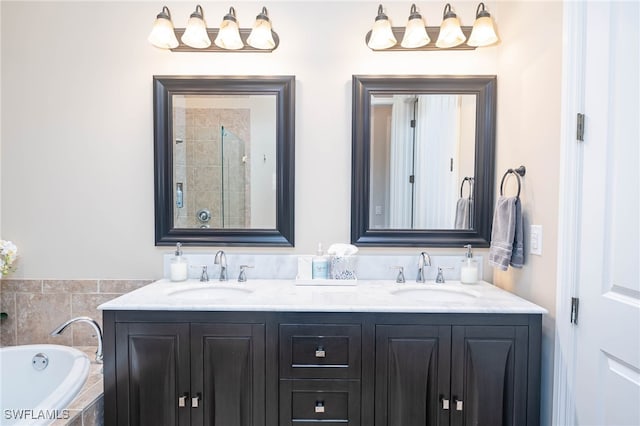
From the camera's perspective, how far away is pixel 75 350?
5.82 ft

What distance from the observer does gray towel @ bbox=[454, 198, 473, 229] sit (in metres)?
1.85

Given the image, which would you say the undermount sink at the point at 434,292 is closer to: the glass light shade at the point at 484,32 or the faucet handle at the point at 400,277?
the faucet handle at the point at 400,277

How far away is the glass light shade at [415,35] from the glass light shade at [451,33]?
0.08 m

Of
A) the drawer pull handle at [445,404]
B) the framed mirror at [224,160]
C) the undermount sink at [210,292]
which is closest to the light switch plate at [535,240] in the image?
the drawer pull handle at [445,404]

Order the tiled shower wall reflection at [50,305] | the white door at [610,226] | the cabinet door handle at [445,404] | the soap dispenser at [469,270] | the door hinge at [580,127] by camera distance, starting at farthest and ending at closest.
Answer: the tiled shower wall reflection at [50,305] → the soap dispenser at [469,270] → the cabinet door handle at [445,404] → the door hinge at [580,127] → the white door at [610,226]

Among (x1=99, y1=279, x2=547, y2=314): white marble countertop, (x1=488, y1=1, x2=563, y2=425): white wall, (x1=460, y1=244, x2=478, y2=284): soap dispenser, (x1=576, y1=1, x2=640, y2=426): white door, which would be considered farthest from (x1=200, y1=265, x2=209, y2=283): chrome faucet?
(x1=576, y1=1, x2=640, y2=426): white door

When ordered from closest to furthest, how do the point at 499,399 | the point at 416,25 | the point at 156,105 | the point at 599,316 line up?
the point at 599,316 → the point at 499,399 → the point at 416,25 → the point at 156,105

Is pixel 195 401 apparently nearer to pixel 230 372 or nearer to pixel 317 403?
pixel 230 372

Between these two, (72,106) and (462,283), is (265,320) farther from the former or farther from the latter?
(72,106)

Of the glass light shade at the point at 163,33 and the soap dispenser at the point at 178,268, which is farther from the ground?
the glass light shade at the point at 163,33

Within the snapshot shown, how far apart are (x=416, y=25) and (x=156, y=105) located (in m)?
1.49

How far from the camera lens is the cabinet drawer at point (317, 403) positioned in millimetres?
1348

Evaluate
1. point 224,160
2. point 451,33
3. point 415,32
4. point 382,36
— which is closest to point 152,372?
point 224,160

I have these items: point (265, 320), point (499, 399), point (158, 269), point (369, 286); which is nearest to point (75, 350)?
point (158, 269)
